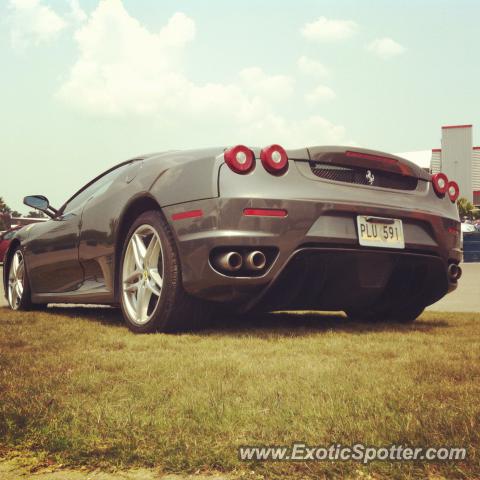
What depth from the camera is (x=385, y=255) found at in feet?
13.3

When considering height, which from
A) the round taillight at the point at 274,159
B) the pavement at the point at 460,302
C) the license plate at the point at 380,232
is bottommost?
the pavement at the point at 460,302

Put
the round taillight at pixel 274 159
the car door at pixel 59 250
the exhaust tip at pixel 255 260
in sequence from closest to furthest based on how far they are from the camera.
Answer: the exhaust tip at pixel 255 260 → the round taillight at pixel 274 159 → the car door at pixel 59 250

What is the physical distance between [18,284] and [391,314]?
12.1ft

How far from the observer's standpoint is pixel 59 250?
5.55 m

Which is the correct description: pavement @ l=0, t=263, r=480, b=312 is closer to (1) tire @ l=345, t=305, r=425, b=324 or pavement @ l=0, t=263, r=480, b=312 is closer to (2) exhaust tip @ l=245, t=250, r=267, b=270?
(1) tire @ l=345, t=305, r=425, b=324

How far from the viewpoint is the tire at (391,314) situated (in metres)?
4.93

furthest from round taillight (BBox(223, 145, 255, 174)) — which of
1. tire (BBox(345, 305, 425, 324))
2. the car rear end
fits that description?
tire (BBox(345, 305, 425, 324))

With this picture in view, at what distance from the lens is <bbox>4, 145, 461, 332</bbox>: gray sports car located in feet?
12.2

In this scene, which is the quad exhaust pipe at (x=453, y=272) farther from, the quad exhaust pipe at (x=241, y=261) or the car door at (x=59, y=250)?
the car door at (x=59, y=250)

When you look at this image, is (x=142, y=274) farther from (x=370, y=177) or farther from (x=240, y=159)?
(x=370, y=177)

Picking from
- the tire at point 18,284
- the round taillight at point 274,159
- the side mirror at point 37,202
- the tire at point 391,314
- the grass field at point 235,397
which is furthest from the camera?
the tire at point 18,284

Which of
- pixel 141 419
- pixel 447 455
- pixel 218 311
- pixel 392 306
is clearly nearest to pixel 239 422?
pixel 141 419

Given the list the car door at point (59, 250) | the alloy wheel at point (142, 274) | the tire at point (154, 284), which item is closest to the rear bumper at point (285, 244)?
the tire at point (154, 284)

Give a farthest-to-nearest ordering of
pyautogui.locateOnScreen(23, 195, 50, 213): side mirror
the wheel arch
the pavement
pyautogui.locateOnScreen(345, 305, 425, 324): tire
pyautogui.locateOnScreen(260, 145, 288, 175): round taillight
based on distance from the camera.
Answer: the pavement
pyautogui.locateOnScreen(23, 195, 50, 213): side mirror
pyautogui.locateOnScreen(345, 305, 425, 324): tire
the wheel arch
pyautogui.locateOnScreen(260, 145, 288, 175): round taillight
